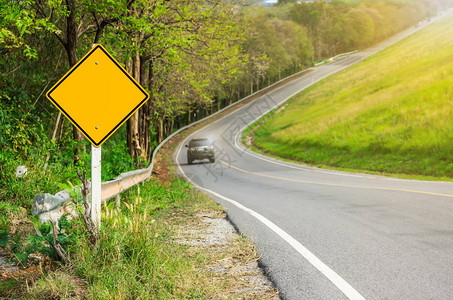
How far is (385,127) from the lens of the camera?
27953mm

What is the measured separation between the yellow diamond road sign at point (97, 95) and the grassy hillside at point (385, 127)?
1720cm

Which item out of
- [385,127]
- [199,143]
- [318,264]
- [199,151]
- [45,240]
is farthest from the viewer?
[199,143]

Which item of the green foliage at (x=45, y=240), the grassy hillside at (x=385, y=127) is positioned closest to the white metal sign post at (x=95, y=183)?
the green foliage at (x=45, y=240)

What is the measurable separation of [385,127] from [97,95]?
2592 cm

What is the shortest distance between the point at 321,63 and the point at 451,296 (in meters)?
93.0

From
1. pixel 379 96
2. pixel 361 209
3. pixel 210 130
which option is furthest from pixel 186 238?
pixel 210 130

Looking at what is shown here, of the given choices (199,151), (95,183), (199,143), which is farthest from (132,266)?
(199,143)

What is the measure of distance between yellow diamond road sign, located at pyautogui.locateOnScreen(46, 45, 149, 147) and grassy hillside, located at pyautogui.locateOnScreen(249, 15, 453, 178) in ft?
56.4

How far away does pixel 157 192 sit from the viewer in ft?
36.7

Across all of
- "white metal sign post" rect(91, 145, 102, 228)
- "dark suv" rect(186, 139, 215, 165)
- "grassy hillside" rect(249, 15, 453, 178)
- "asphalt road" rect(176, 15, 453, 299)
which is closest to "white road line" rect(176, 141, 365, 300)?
"asphalt road" rect(176, 15, 453, 299)

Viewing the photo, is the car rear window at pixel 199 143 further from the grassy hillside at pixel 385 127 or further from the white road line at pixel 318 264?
the white road line at pixel 318 264

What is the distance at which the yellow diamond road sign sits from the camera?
195 inches

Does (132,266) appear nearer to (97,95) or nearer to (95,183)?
(95,183)

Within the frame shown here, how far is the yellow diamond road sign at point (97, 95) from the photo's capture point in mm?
4945
